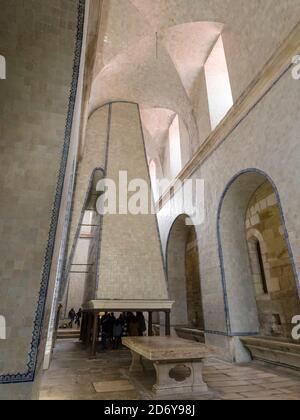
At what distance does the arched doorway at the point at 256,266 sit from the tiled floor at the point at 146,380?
1.10 metres

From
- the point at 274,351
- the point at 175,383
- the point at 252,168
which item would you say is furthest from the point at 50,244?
the point at 274,351

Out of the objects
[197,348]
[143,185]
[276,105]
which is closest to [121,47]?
[143,185]

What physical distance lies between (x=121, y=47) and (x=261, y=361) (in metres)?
8.09

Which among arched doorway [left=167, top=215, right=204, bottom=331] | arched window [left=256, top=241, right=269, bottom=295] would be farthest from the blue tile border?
arched doorway [left=167, top=215, right=204, bottom=331]

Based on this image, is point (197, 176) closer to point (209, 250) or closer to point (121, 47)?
point (209, 250)

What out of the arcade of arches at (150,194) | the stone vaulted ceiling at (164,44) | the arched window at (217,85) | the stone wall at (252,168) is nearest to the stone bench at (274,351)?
the arcade of arches at (150,194)

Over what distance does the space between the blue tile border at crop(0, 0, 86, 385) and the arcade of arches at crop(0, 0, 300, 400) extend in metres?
0.01

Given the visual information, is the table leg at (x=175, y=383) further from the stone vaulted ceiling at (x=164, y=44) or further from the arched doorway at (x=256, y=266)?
the stone vaulted ceiling at (x=164, y=44)

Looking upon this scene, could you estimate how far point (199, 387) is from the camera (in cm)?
335

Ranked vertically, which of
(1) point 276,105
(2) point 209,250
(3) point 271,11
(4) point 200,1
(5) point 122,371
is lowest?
(5) point 122,371

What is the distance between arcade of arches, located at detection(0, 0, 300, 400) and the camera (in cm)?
242

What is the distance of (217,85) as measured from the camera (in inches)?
299

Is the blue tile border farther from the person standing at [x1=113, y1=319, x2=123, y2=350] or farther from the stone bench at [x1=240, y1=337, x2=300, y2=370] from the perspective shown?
the person standing at [x1=113, y1=319, x2=123, y2=350]

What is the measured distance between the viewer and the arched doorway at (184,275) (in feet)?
28.9
